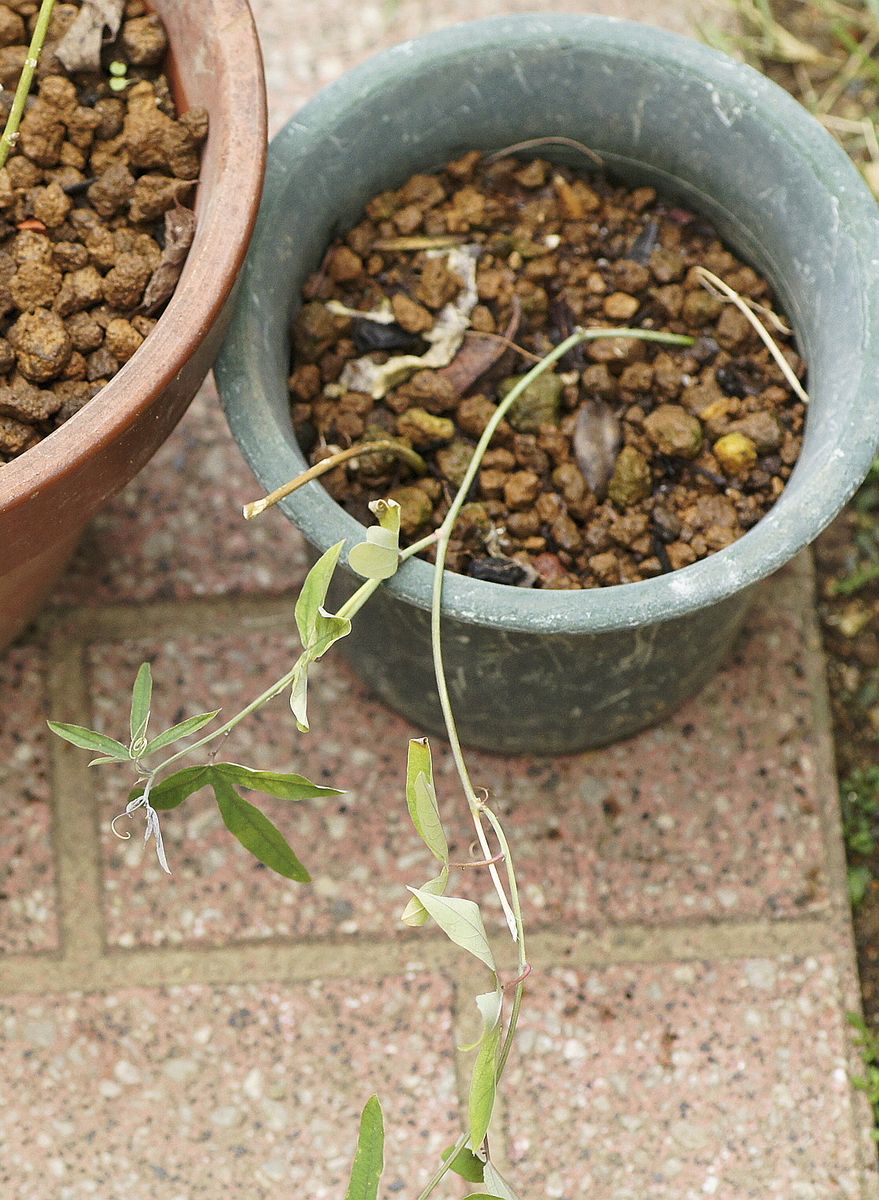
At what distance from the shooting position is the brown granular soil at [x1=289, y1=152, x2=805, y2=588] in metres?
1.14

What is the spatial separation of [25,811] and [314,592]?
60 cm

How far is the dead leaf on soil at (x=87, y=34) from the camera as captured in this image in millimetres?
1062

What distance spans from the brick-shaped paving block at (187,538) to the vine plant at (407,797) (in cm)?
42

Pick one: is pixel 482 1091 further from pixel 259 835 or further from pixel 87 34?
pixel 87 34

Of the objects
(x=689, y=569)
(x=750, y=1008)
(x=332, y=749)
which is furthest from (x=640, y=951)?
(x=689, y=569)

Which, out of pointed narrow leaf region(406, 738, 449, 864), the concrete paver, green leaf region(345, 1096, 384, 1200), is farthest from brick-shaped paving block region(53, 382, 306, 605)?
green leaf region(345, 1096, 384, 1200)

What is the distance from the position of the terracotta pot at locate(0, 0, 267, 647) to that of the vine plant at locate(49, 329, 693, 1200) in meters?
0.11

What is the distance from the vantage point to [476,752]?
1380 millimetres

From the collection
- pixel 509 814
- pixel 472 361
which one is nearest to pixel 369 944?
pixel 509 814

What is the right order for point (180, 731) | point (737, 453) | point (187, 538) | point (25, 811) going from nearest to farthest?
point (180, 731), point (737, 453), point (25, 811), point (187, 538)

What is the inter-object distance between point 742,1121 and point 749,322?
2.45 feet

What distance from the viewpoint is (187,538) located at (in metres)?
1.45

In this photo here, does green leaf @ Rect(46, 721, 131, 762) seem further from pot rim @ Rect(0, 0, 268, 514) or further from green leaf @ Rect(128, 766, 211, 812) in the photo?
pot rim @ Rect(0, 0, 268, 514)

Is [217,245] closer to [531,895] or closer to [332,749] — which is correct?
[332,749]
